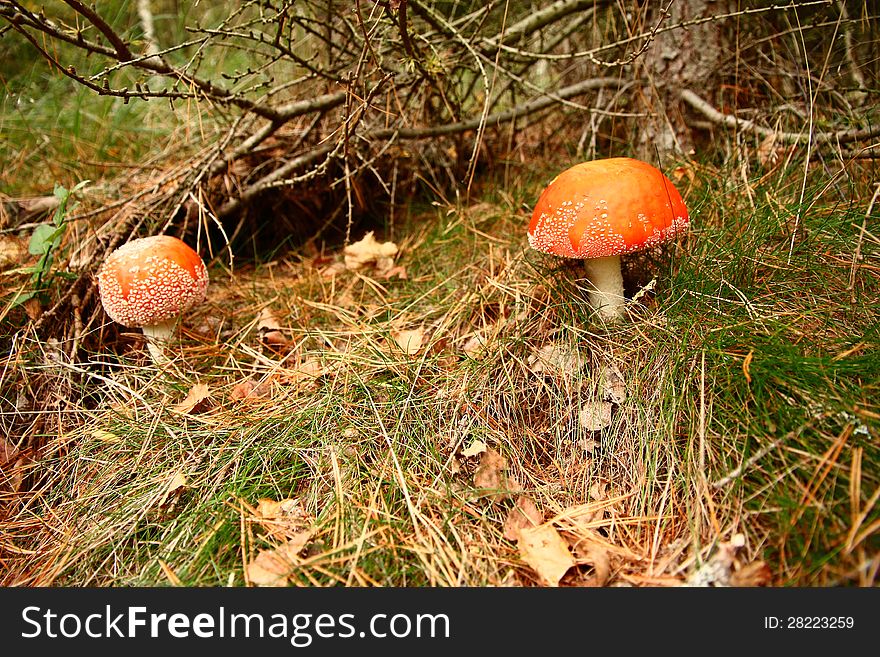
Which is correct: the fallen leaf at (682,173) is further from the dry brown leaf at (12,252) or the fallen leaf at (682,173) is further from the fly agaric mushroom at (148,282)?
the dry brown leaf at (12,252)

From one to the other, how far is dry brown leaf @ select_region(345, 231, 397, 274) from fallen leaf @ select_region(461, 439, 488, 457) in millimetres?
1465

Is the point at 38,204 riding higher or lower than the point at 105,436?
higher

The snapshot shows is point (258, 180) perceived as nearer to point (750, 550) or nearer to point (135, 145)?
point (135, 145)

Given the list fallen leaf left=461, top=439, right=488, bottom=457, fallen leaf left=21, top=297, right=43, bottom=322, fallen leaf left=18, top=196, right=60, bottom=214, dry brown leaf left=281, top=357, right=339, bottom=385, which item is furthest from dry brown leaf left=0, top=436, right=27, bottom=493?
fallen leaf left=461, top=439, right=488, bottom=457

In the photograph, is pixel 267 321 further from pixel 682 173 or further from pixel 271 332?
pixel 682 173

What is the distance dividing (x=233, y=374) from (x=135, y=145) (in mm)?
2561

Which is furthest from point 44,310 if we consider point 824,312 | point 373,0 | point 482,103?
point 824,312

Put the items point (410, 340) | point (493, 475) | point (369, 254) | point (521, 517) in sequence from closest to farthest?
point (521, 517)
point (493, 475)
point (410, 340)
point (369, 254)

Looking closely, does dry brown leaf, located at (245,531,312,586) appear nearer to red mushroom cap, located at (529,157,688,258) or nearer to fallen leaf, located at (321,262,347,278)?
red mushroom cap, located at (529,157,688,258)

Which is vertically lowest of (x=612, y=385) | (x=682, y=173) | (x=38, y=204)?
(x=612, y=385)

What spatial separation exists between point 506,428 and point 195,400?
1277 mm

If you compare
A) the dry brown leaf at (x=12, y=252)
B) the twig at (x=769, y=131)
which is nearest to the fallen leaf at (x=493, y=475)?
the twig at (x=769, y=131)

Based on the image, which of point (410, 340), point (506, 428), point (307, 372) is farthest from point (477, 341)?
point (307, 372)

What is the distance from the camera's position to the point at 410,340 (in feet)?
8.00
